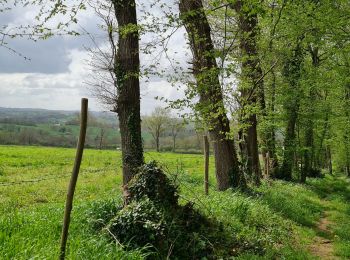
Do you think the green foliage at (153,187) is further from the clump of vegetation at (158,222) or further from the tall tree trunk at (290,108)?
the tall tree trunk at (290,108)

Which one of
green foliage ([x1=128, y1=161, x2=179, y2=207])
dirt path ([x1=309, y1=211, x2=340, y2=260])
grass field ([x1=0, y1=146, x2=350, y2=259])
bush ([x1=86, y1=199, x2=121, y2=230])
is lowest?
dirt path ([x1=309, y1=211, x2=340, y2=260])

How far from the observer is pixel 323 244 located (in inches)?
461

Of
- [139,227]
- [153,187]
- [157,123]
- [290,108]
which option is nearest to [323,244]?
[153,187]

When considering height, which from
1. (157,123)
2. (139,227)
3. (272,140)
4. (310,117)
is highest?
(157,123)

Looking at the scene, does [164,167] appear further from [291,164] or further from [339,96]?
[339,96]

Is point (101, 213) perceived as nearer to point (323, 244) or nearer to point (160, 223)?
point (160, 223)

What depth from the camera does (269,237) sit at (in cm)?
1033

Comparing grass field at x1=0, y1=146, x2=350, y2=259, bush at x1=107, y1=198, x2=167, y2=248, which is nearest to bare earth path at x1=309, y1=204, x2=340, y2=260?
grass field at x1=0, y1=146, x2=350, y2=259

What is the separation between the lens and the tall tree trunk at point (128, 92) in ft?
35.5

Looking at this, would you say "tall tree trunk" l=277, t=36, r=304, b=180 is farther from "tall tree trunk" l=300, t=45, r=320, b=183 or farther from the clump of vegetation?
the clump of vegetation

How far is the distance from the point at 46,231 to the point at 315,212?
12361 millimetres

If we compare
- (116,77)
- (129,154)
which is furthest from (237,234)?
(116,77)

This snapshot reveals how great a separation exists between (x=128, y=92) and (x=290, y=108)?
67.0 feet

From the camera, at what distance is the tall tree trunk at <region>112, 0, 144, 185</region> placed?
1083cm
